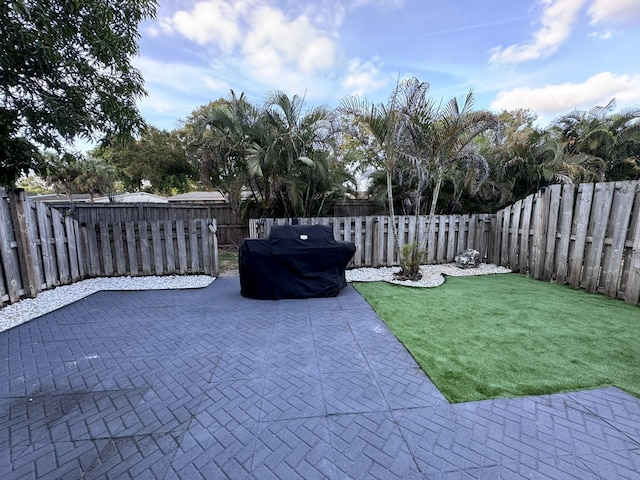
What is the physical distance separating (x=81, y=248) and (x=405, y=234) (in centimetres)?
662

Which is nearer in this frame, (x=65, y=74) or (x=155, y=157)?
(x=65, y=74)

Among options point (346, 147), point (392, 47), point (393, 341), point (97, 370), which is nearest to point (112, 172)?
point (346, 147)

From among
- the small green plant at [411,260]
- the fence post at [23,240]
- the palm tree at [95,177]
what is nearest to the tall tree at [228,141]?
the fence post at [23,240]

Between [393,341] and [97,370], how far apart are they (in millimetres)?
2770

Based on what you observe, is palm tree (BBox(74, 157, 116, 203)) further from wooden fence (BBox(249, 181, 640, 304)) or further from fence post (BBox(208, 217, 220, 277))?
wooden fence (BBox(249, 181, 640, 304))

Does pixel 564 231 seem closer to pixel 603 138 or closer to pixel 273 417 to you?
pixel 603 138

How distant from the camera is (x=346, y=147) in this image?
24.4ft

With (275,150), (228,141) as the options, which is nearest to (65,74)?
(228,141)

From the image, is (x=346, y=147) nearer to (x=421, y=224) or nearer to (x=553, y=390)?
(x=421, y=224)

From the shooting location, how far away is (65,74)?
12.5 ft

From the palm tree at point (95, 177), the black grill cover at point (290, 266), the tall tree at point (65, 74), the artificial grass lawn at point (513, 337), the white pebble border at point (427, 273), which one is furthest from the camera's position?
the palm tree at point (95, 177)

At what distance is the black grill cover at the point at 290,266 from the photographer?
4121 millimetres

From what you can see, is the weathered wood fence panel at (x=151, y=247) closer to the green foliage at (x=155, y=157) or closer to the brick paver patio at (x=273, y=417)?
the brick paver patio at (x=273, y=417)

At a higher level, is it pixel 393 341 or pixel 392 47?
pixel 392 47
